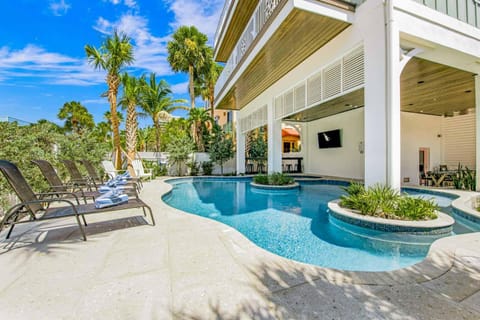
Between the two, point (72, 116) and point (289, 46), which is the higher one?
point (72, 116)

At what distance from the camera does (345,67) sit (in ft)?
19.2

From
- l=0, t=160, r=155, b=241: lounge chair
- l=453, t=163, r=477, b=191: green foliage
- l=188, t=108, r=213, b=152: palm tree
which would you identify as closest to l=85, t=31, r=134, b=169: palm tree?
l=188, t=108, r=213, b=152: palm tree

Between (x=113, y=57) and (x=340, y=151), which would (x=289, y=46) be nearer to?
(x=340, y=151)

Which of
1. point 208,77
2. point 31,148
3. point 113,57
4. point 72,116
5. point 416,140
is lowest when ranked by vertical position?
point 31,148

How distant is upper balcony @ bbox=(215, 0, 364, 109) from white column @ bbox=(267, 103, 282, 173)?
1.56 meters

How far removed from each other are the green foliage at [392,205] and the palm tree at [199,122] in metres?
13.6

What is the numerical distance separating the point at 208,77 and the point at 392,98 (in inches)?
724

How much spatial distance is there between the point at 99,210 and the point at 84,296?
5.90ft

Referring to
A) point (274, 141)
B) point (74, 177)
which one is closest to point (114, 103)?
point (74, 177)

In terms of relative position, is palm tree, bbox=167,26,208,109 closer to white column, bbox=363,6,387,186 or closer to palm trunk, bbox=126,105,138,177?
palm trunk, bbox=126,105,138,177

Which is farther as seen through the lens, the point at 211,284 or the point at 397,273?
the point at 397,273

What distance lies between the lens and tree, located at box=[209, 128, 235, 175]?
51.4ft

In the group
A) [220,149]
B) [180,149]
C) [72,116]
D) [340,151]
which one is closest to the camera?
[340,151]

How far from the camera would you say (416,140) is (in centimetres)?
1220
